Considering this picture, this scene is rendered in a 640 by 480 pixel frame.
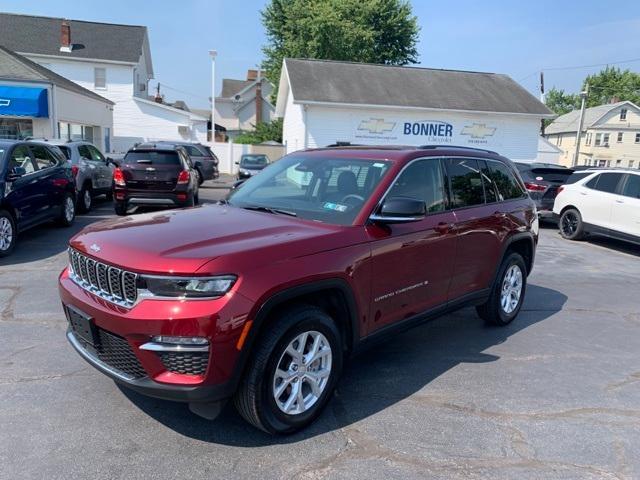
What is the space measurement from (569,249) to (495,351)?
708 cm

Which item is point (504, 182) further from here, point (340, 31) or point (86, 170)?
point (340, 31)

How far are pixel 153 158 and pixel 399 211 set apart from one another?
901cm

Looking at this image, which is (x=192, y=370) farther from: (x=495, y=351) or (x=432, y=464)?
(x=495, y=351)

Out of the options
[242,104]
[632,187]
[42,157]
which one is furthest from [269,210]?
[242,104]

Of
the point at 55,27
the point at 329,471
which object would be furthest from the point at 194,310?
the point at 55,27

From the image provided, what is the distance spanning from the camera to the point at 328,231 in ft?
11.1

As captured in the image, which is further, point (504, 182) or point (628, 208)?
point (628, 208)

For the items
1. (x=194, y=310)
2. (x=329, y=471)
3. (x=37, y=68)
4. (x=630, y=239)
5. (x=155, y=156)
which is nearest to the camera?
(x=194, y=310)

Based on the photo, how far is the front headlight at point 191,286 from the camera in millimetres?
2730

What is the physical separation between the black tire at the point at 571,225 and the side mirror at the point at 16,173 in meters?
11.3

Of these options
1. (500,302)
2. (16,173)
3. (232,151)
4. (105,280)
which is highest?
(232,151)

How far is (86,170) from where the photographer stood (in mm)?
12070

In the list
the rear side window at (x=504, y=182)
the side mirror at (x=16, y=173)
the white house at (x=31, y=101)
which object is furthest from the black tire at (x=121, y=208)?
the white house at (x=31, y=101)

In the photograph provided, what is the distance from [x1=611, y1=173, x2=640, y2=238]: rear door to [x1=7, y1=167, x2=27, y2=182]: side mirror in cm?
1134
